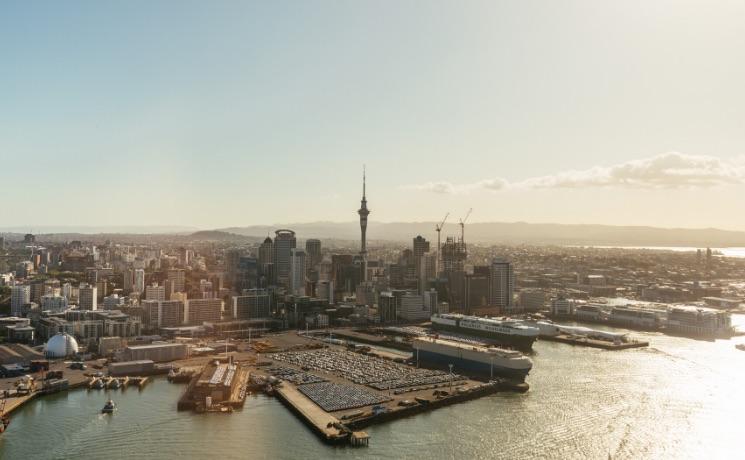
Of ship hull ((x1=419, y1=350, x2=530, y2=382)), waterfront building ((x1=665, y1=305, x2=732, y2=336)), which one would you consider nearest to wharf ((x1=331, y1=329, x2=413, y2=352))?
ship hull ((x1=419, y1=350, x2=530, y2=382))

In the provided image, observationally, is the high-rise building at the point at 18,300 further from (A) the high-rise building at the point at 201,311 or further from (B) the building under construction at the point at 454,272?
(B) the building under construction at the point at 454,272

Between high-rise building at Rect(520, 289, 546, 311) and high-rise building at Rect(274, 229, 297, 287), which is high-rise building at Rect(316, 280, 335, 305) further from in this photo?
high-rise building at Rect(520, 289, 546, 311)

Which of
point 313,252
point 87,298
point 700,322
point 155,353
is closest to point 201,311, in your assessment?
point 87,298

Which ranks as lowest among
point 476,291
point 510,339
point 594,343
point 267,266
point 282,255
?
point 594,343

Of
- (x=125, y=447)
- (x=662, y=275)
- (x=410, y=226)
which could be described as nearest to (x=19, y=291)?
(x=125, y=447)

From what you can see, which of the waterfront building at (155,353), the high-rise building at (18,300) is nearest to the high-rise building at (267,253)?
the high-rise building at (18,300)

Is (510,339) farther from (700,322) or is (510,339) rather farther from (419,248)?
(419,248)
